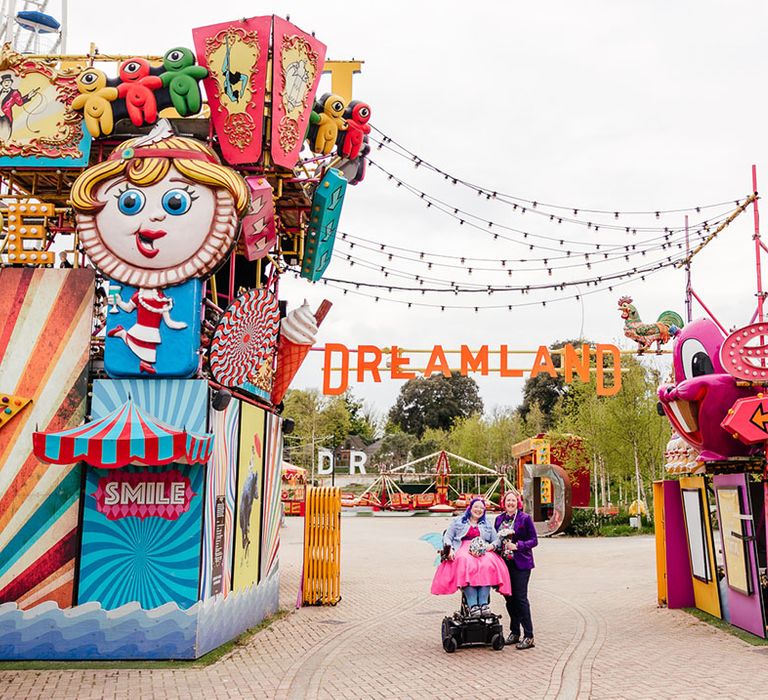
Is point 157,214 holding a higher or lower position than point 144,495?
higher

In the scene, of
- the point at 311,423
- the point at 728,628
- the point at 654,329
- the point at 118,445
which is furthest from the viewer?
the point at 311,423

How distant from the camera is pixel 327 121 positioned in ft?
38.0

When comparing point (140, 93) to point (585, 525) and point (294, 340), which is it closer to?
point (294, 340)

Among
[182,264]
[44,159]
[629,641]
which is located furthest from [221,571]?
[44,159]

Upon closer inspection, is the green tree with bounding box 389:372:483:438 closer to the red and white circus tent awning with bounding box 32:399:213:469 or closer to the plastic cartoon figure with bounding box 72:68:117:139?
the plastic cartoon figure with bounding box 72:68:117:139

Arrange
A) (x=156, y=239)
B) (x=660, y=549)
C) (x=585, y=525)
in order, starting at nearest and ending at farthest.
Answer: (x=156, y=239) → (x=660, y=549) → (x=585, y=525)

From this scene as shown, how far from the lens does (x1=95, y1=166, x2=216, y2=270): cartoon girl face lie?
31.1 feet

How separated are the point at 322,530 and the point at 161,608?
16.2ft

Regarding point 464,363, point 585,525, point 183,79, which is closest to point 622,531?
point 585,525

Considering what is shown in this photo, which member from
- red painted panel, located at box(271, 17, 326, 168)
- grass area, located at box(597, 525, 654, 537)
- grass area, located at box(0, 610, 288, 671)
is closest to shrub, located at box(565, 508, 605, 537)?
grass area, located at box(597, 525, 654, 537)

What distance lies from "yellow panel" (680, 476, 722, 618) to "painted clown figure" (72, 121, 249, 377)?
7360 millimetres

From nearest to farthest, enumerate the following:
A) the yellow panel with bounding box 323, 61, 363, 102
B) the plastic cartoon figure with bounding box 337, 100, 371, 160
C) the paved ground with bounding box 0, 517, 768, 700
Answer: the paved ground with bounding box 0, 517, 768, 700
the plastic cartoon figure with bounding box 337, 100, 371, 160
the yellow panel with bounding box 323, 61, 363, 102

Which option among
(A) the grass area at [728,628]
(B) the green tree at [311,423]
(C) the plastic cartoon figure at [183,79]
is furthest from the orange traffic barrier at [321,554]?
(B) the green tree at [311,423]

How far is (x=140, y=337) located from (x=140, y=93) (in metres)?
3.24
